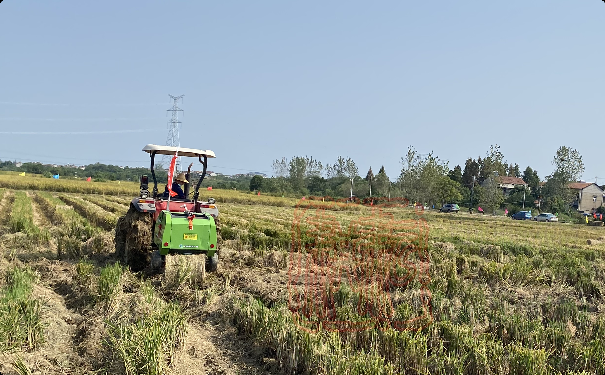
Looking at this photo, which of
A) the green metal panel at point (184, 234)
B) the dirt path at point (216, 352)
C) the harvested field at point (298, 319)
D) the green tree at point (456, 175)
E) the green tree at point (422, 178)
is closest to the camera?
the harvested field at point (298, 319)

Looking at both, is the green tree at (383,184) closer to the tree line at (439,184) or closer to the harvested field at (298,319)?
the tree line at (439,184)

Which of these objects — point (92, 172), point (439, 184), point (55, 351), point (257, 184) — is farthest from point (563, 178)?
point (92, 172)

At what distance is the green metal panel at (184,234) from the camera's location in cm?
789

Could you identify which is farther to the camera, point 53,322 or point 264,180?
point 264,180

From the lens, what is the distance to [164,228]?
7.89 meters

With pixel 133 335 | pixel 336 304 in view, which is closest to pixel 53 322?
pixel 133 335

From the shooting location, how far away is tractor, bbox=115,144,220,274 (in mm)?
7996

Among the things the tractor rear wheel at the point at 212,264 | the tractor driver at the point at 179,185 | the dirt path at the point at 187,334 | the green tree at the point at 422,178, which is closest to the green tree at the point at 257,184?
the green tree at the point at 422,178

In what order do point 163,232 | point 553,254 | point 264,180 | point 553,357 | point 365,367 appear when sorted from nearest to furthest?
point 365,367 < point 553,357 < point 163,232 < point 553,254 < point 264,180

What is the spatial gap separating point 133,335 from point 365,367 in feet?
8.11

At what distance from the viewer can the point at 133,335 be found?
491cm

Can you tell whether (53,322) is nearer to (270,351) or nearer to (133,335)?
(133,335)

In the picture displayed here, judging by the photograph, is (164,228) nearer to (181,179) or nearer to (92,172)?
(181,179)

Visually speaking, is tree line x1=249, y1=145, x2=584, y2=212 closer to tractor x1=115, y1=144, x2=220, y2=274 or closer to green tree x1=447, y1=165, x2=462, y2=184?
green tree x1=447, y1=165, x2=462, y2=184
